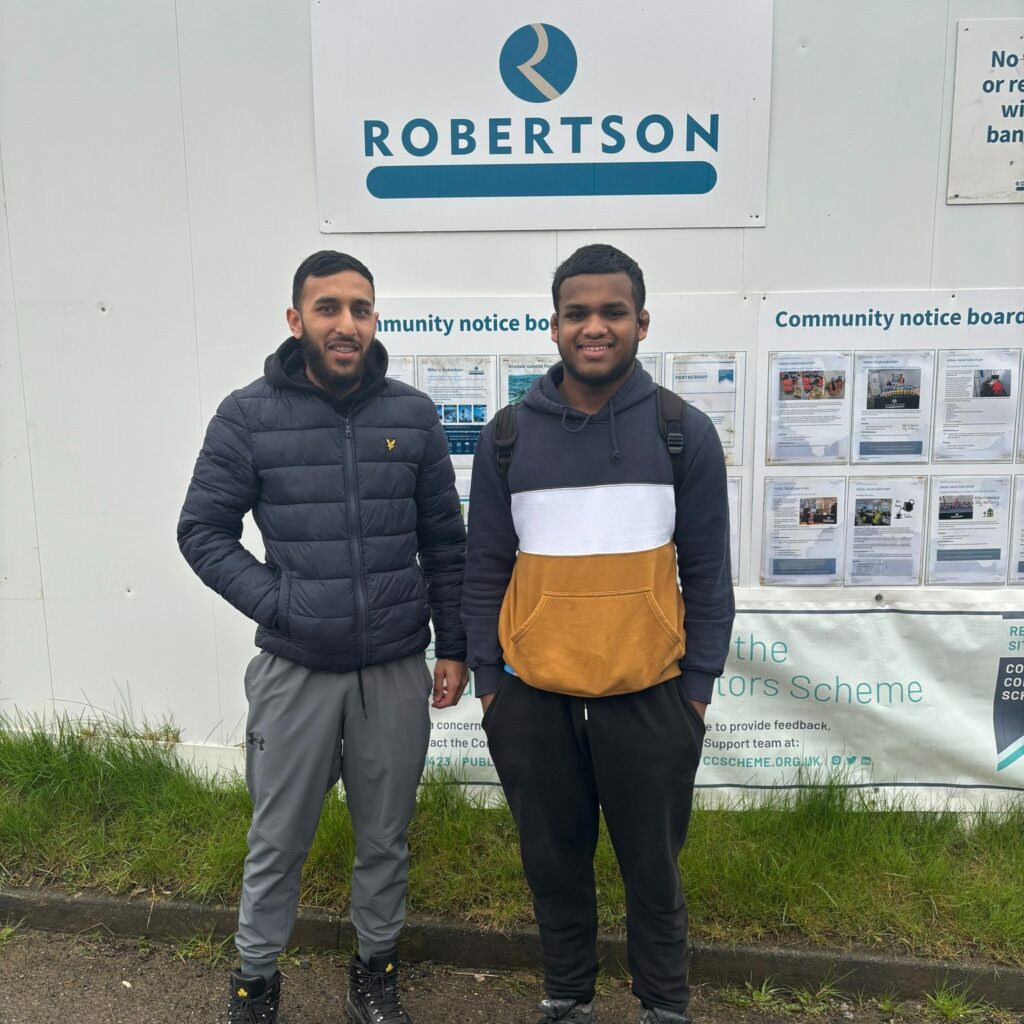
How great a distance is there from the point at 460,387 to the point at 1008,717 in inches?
101

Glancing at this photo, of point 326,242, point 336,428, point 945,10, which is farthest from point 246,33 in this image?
point 945,10

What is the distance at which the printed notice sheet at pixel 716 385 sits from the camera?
126 inches

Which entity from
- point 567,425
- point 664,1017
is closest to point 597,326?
point 567,425

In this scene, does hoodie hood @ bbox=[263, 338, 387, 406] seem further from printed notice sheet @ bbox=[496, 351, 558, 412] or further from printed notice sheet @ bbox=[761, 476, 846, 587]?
printed notice sheet @ bbox=[761, 476, 846, 587]

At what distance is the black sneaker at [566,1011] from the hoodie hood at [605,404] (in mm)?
1514

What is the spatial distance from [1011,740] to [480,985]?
229 cm

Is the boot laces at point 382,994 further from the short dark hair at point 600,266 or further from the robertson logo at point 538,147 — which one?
the robertson logo at point 538,147

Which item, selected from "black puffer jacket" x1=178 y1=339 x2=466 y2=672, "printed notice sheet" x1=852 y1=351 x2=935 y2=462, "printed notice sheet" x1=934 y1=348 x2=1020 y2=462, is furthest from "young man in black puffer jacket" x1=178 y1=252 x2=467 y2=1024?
"printed notice sheet" x1=934 y1=348 x2=1020 y2=462

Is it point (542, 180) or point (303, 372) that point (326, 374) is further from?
point (542, 180)

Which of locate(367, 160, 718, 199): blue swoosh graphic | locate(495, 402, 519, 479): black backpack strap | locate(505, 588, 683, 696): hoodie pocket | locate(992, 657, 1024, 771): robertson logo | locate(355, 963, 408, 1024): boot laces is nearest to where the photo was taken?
locate(505, 588, 683, 696): hoodie pocket


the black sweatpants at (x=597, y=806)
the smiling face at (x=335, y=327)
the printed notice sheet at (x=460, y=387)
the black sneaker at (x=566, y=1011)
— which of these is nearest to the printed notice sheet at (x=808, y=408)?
the printed notice sheet at (x=460, y=387)

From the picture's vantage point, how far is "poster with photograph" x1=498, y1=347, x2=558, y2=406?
3.21 m

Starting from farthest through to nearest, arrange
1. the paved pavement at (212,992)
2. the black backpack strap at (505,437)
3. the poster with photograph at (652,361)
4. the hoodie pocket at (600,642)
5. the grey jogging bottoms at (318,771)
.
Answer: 1. the poster with photograph at (652,361)
2. the paved pavement at (212,992)
3. the grey jogging bottoms at (318,771)
4. the black backpack strap at (505,437)
5. the hoodie pocket at (600,642)

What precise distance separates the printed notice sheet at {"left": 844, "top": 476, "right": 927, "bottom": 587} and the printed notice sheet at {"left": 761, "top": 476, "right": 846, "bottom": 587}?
51mm
